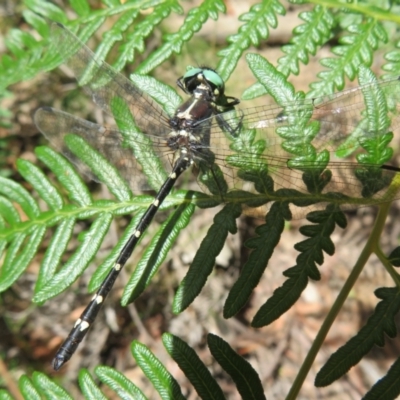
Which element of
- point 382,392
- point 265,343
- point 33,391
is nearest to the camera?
point 382,392

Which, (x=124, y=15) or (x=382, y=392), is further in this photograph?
(x=124, y=15)

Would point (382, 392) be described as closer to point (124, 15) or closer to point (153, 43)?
point (124, 15)

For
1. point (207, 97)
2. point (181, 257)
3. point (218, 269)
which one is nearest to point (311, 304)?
point (218, 269)

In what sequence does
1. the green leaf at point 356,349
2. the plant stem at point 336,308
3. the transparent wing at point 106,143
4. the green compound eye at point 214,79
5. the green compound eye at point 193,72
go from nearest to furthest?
the green leaf at point 356,349
the plant stem at point 336,308
the transparent wing at point 106,143
the green compound eye at point 214,79
the green compound eye at point 193,72

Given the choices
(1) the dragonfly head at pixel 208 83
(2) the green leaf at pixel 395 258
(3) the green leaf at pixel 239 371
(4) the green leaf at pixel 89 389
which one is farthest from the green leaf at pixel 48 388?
(1) the dragonfly head at pixel 208 83

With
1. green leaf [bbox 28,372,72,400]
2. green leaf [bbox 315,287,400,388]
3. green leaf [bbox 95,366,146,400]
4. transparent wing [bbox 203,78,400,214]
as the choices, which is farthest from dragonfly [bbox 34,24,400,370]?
green leaf [bbox 315,287,400,388]

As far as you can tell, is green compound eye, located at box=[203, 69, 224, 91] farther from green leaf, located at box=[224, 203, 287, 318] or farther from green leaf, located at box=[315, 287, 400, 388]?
green leaf, located at box=[315, 287, 400, 388]

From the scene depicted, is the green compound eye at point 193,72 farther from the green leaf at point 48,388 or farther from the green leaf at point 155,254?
the green leaf at point 48,388

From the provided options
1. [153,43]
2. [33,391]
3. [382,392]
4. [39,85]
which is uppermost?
[153,43]

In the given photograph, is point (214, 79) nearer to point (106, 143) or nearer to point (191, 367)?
point (106, 143)
